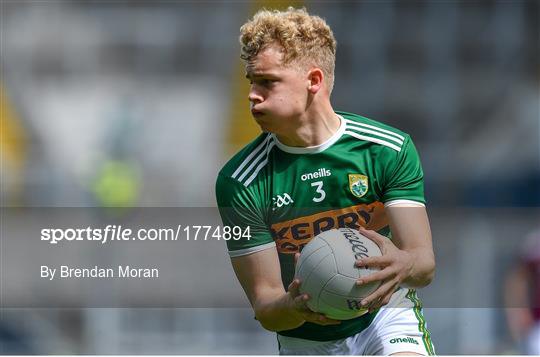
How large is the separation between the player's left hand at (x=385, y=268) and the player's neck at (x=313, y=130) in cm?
40

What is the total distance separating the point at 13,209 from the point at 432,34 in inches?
102

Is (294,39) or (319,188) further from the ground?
(294,39)

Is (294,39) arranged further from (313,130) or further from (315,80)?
(313,130)

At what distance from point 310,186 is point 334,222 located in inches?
6.2

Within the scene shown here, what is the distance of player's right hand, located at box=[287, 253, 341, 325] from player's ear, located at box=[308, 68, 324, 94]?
614 mm

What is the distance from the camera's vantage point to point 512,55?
4.98m

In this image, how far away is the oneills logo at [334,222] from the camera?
3.27m

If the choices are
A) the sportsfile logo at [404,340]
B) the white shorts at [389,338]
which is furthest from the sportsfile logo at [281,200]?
the sportsfile logo at [404,340]

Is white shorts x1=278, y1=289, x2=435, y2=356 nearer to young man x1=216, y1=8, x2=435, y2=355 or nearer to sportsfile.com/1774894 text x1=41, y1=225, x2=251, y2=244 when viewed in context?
young man x1=216, y1=8, x2=435, y2=355

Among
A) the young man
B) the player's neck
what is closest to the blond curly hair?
the young man

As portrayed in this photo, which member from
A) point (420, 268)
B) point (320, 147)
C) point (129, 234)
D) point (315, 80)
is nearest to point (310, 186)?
point (320, 147)

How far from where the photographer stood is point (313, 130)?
331cm

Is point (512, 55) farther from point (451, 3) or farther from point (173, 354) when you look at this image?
point (173, 354)

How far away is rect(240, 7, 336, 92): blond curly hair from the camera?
10.7 feet
